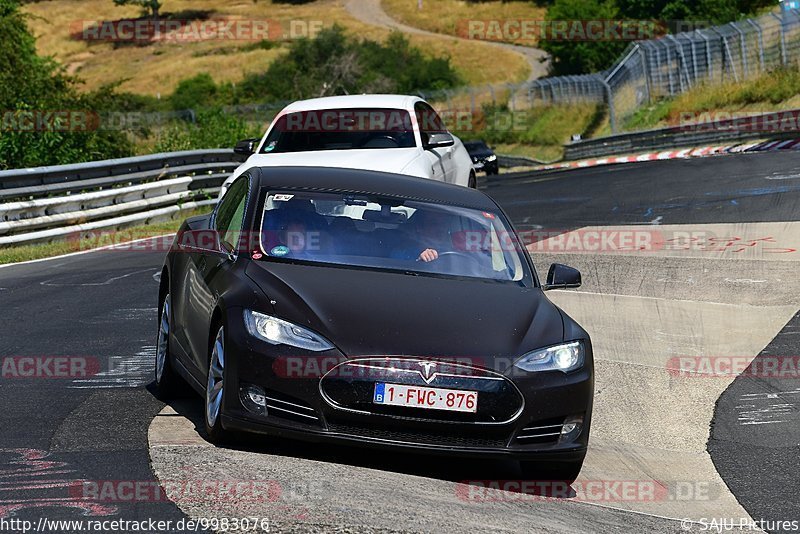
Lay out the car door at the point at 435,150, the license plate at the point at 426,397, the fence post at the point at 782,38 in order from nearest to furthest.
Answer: the license plate at the point at 426,397 < the car door at the point at 435,150 < the fence post at the point at 782,38

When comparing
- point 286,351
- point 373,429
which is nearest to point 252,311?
point 286,351

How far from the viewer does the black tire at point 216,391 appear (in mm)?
6443

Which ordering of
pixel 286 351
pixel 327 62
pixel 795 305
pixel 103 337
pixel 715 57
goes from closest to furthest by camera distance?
pixel 286 351 → pixel 103 337 → pixel 795 305 → pixel 715 57 → pixel 327 62

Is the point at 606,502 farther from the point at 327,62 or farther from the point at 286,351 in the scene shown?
the point at 327,62

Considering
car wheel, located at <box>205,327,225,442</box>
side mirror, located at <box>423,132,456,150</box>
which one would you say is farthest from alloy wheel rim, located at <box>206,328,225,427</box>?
side mirror, located at <box>423,132,456,150</box>

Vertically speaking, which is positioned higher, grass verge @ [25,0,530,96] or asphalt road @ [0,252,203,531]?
asphalt road @ [0,252,203,531]

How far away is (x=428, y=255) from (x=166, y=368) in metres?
1.76

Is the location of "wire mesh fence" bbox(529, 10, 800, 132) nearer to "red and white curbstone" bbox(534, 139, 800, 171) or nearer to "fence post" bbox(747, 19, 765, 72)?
"fence post" bbox(747, 19, 765, 72)

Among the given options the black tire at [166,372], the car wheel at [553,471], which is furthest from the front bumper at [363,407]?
the black tire at [166,372]

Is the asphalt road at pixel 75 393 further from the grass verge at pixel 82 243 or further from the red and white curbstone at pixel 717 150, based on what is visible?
the red and white curbstone at pixel 717 150

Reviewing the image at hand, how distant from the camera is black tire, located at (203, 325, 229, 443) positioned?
6443 mm

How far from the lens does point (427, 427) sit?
6.28 m

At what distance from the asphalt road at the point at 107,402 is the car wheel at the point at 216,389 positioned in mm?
348

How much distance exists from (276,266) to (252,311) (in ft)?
2.11
